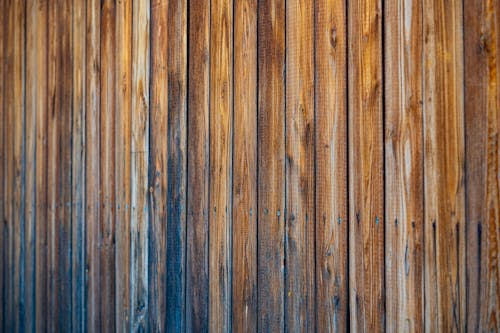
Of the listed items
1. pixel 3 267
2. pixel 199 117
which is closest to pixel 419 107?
pixel 199 117

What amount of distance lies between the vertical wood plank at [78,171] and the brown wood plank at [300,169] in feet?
4.21

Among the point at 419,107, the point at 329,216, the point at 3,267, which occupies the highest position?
the point at 419,107

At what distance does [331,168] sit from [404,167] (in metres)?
0.27

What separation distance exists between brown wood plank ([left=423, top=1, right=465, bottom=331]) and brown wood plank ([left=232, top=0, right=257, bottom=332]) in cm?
70

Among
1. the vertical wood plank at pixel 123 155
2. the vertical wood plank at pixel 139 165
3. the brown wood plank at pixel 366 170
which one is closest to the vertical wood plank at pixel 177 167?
the vertical wood plank at pixel 139 165

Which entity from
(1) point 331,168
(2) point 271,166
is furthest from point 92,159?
(1) point 331,168

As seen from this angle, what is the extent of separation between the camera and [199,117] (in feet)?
7.52

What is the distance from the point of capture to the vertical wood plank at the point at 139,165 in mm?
2451

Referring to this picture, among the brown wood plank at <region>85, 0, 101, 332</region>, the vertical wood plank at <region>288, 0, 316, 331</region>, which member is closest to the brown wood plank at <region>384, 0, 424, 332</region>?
the vertical wood plank at <region>288, 0, 316, 331</region>

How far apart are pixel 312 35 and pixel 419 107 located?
1.68 feet

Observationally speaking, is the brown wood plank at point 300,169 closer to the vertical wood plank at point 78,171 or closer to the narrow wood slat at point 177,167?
the narrow wood slat at point 177,167

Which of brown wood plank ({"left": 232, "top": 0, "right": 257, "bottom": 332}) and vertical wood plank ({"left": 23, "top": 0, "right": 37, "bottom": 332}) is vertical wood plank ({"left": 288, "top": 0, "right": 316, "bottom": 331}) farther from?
vertical wood plank ({"left": 23, "top": 0, "right": 37, "bottom": 332})

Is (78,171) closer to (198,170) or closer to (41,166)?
(41,166)

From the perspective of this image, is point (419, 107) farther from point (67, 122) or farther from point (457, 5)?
point (67, 122)
